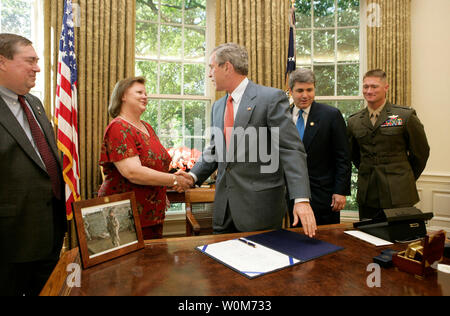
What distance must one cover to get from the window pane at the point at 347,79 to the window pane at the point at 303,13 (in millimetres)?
814

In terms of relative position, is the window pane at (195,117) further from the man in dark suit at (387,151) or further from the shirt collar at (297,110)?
the man in dark suit at (387,151)

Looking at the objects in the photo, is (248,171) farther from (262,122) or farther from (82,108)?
(82,108)

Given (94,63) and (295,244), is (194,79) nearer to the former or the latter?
(94,63)

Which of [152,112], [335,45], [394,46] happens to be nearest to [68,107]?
[152,112]

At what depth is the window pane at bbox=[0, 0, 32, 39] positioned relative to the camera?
10.9ft

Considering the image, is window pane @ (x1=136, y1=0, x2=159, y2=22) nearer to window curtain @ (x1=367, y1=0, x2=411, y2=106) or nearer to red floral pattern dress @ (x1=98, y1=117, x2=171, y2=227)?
red floral pattern dress @ (x1=98, y1=117, x2=171, y2=227)

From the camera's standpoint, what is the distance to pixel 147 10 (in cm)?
388

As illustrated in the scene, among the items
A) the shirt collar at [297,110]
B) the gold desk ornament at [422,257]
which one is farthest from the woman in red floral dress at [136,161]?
the gold desk ornament at [422,257]

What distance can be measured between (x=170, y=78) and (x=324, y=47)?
229 cm

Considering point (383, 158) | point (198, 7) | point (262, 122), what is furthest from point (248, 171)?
point (198, 7)

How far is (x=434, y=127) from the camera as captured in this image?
4.02m

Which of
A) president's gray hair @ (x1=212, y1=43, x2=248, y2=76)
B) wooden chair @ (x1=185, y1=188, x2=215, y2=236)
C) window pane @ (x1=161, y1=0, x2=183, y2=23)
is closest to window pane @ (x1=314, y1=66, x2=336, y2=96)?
window pane @ (x1=161, y1=0, x2=183, y2=23)

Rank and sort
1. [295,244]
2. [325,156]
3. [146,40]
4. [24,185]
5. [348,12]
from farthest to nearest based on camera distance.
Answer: [348,12]
[146,40]
[325,156]
[24,185]
[295,244]

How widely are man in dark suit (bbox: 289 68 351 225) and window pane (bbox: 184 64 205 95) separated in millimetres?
2017
